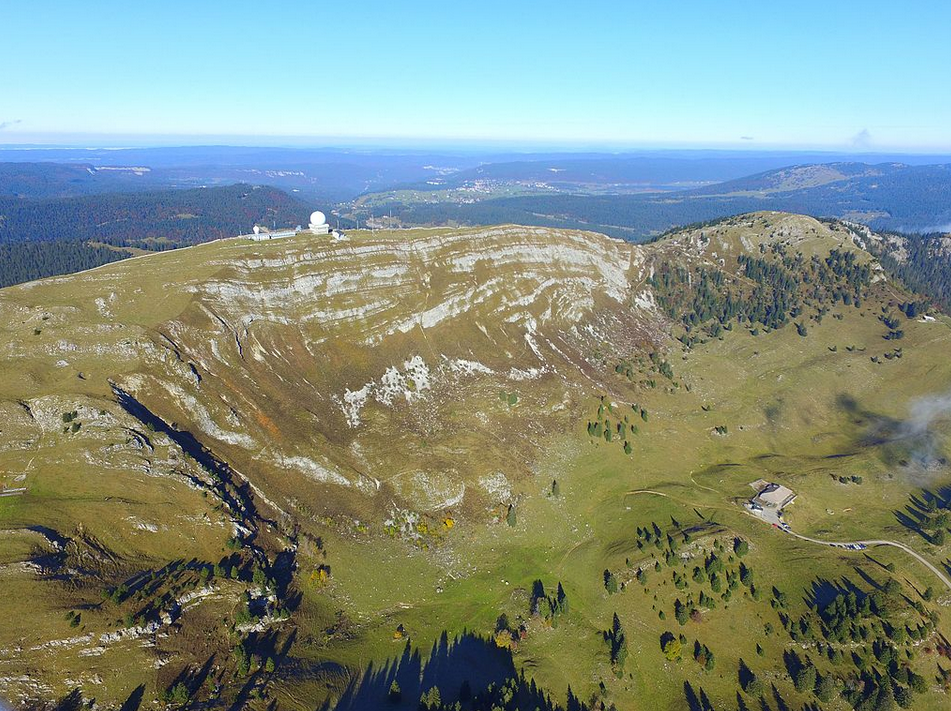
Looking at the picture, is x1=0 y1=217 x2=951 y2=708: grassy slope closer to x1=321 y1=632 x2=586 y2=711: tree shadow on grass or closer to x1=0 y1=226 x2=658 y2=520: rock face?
x1=0 y1=226 x2=658 y2=520: rock face

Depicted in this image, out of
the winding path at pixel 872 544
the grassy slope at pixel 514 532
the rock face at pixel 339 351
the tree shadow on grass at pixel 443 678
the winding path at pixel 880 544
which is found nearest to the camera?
the tree shadow on grass at pixel 443 678

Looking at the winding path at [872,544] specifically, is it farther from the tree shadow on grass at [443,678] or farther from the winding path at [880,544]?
the tree shadow on grass at [443,678]

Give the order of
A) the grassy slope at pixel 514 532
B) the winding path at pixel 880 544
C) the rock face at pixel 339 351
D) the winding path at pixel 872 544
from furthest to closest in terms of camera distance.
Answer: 1. the rock face at pixel 339 351
2. the winding path at pixel 872 544
3. the winding path at pixel 880 544
4. the grassy slope at pixel 514 532

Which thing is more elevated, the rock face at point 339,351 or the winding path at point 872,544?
the rock face at point 339,351

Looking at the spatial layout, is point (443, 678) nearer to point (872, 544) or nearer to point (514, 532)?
point (514, 532)

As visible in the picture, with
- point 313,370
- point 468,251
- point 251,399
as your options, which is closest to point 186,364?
point 251,399

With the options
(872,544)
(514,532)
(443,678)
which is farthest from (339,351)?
(872,544)

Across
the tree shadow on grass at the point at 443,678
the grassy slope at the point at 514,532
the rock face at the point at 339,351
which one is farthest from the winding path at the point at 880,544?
the tree shadow on grass at the point at 443,678

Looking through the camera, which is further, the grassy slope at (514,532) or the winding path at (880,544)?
the winding path at (880,544)

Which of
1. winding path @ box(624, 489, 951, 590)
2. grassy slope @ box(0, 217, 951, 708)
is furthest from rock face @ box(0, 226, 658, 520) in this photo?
winding path @ box(624, 489, 951, 590)
